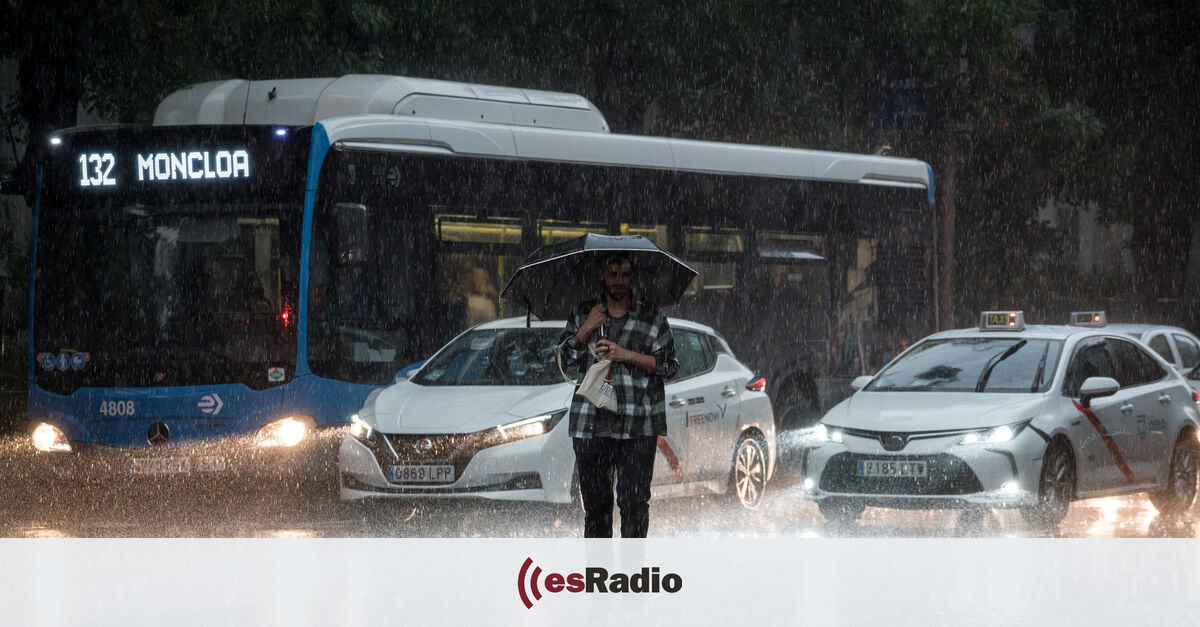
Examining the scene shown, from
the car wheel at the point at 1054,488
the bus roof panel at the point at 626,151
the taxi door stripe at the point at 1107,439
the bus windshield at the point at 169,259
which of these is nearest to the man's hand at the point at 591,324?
the car wheel at the point at 1054,488

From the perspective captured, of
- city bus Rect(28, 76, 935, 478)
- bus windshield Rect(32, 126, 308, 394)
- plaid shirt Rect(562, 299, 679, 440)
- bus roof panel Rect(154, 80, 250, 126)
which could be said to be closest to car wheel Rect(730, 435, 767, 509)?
city bus Rect(28, 76, 935, 478)

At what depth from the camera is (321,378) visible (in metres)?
12.8

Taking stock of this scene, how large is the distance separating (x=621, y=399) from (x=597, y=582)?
0.87m

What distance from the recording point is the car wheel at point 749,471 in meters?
12.9

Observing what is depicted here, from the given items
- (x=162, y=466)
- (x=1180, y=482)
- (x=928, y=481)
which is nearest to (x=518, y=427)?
(x=928, y=481)

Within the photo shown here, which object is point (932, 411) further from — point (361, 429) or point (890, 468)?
point (361, 429)

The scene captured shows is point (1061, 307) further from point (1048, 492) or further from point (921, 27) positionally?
point (1048, 492)

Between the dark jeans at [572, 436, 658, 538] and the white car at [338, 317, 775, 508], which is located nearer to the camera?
the dark jeans at [572, 436, 658, 538]

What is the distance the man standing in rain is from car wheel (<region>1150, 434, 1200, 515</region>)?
21.0 feet

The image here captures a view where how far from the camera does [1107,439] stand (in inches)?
466

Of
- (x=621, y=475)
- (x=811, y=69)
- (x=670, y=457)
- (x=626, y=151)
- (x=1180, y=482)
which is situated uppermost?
(x=811, y=69)

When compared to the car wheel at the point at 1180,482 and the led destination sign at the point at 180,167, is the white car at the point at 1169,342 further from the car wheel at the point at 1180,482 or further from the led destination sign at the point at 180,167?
the led destination sign at the point at 180,167

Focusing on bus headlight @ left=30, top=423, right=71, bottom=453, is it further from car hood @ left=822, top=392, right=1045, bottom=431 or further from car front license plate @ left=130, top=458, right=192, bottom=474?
car hood @ left=822, top=392, right=1045, bottom=431

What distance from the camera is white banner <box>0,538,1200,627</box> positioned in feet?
24.8
